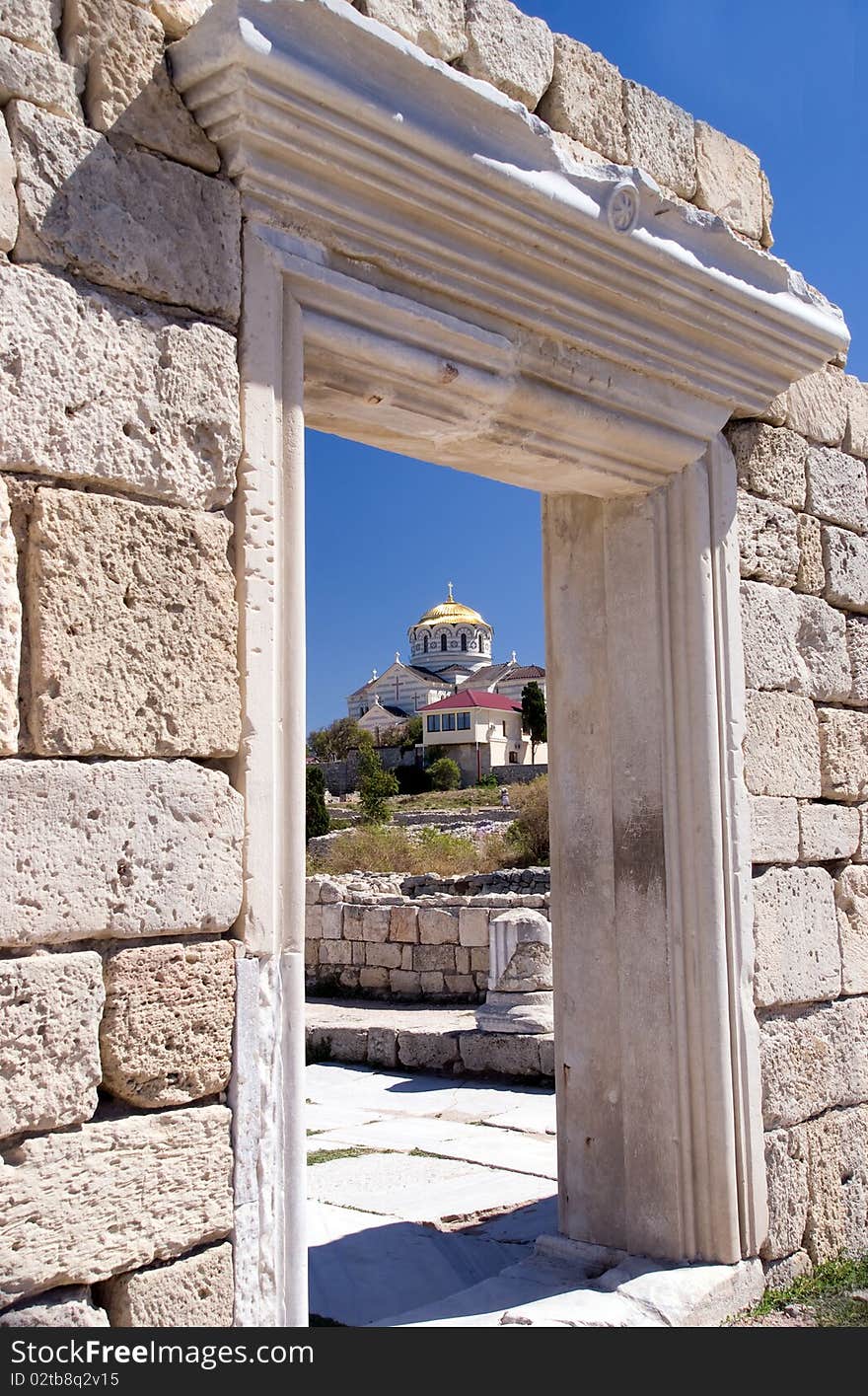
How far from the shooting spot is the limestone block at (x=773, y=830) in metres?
4.26

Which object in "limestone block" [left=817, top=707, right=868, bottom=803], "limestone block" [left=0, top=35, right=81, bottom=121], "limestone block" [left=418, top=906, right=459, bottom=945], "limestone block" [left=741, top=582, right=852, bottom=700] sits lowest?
"limestone block" [left=418, top=906, right=459, bottom=945]

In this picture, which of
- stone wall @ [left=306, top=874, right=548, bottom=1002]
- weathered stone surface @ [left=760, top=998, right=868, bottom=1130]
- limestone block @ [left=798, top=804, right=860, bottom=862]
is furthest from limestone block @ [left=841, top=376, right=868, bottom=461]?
stone wall @ [left=306, top=874, right=548, bottom=1002]

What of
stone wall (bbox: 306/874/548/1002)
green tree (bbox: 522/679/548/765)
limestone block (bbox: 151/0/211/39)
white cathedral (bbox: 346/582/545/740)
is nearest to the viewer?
limestone block (bbox: 151/0/211/39)

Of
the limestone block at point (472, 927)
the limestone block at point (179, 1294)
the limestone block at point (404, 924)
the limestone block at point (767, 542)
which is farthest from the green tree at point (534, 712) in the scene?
the limestone block at point (179, 1294)

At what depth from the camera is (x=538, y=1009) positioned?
8.87m

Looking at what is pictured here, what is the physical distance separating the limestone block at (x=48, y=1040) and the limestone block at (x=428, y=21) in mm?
2479

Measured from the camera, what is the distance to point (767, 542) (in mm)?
4559

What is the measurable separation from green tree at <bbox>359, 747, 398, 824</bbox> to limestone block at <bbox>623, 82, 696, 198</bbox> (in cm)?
3040

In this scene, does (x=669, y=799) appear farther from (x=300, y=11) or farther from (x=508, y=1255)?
(x=300, y=11)

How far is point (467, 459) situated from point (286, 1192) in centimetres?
236

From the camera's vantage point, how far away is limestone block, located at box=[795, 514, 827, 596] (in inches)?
186

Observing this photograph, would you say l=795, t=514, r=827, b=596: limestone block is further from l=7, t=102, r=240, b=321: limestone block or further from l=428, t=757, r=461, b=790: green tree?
l=428, t=757, r=461, b=790: green tree

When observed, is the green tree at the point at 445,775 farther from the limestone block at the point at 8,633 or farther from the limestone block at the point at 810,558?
the limestone block at the point at 8,633

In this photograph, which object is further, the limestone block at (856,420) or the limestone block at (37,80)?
the limestone block at (856,420)
